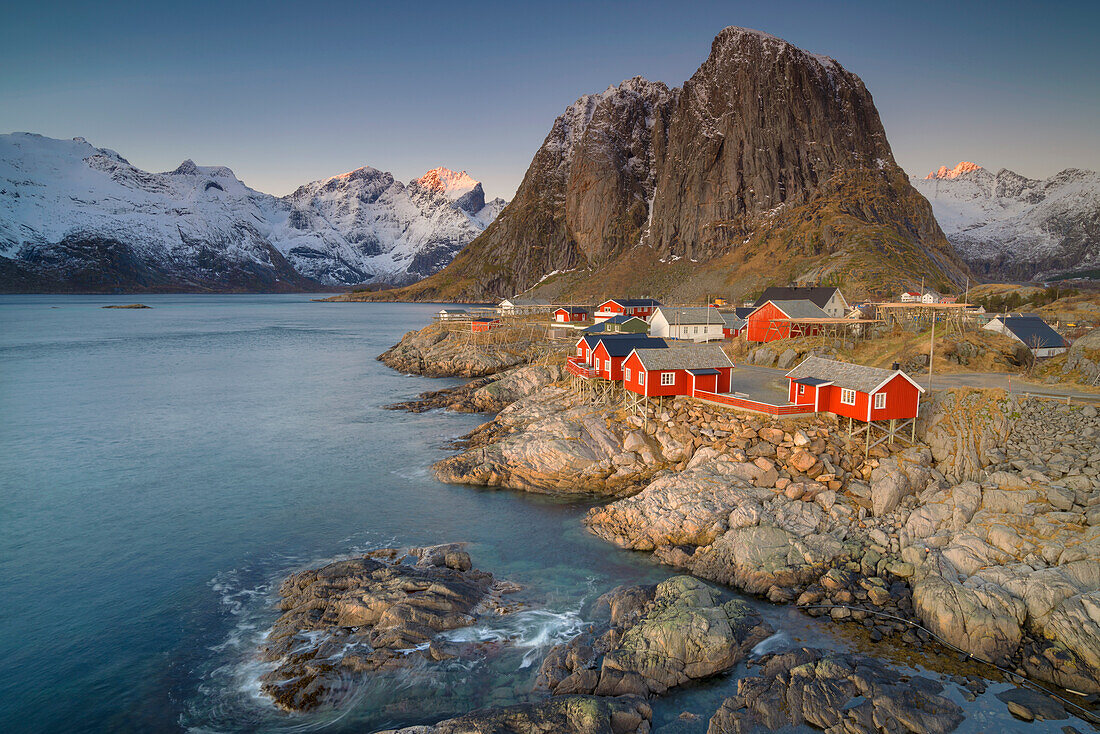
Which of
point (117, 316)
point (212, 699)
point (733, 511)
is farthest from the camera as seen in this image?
point (117, 316)

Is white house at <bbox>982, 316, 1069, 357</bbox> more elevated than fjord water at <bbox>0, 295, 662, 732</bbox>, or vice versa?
white house at <bbox>982, 316, 1069, 357</bbox>

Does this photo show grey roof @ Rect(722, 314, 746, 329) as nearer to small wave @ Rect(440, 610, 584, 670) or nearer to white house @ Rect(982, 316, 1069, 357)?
white house @ Rect(982, 316, 1069, 357)

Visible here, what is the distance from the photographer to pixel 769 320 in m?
61.6

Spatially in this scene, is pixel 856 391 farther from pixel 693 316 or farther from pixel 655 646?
pixel 693 316

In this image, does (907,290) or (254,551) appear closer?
(254,551)

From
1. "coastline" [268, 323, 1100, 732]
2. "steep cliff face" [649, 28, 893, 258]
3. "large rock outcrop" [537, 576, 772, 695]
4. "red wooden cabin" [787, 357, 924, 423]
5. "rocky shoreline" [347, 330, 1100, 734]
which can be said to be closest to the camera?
"rocky shoreline" [347, 330, 1100, 734]

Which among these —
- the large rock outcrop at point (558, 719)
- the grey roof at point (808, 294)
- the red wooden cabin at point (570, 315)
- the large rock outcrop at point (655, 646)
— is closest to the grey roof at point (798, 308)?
the grey roof at point (808, 294)

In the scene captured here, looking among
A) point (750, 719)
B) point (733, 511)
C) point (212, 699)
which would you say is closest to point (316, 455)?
point (212, 699)

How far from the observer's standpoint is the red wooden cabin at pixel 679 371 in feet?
128

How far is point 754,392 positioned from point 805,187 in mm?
155382

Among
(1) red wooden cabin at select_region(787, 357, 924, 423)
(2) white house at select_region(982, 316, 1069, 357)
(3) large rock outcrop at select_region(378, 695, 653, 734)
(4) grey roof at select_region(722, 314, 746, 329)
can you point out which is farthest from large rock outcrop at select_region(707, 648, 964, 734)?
(4) grey roof at select_region(722, 314, 746, 329)

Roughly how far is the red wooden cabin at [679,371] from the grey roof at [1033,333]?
24.4 meters

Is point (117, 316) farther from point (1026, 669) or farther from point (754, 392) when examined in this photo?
point (1026, 669)

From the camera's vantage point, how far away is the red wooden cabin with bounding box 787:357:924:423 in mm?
31344
